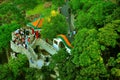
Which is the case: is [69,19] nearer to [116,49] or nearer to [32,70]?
[32,70]

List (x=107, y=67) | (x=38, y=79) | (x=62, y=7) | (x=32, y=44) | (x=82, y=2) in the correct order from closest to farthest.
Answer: (x=107, y=67) < (x=38, y=79) < (x=32, y=44) < (x=82, y=2) < (x=62, y=7)

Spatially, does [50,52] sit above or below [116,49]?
below

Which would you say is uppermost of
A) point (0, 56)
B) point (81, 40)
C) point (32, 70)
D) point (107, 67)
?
point (81, 40)

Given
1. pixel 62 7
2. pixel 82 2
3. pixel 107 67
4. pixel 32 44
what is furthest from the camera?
pixel 62 7

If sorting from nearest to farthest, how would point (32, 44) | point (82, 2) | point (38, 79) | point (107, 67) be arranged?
point (107, 67)
point (38, 79)
point (32, 44)
point (82, 2)

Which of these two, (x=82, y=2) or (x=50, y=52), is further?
(x=82, y=2)

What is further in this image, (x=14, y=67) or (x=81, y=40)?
(x=14, y=67)

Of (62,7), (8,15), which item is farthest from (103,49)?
(8,15)

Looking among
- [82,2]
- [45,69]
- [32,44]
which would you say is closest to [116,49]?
[45,69]

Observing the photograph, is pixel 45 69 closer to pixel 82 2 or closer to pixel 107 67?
pixel 107 67
